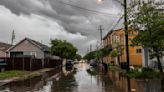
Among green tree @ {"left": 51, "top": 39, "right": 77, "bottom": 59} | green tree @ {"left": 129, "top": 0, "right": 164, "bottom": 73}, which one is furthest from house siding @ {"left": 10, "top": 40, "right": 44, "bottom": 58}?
green tree @ {"left": 129, "top": 0, "right": 164, "bottom": 73}

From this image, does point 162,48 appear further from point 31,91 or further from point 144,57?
point 144,57

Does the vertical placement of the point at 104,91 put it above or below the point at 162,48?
below

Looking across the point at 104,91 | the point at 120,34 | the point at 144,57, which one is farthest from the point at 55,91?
the point at 120,34

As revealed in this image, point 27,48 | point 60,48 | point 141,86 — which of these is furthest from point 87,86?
point 60,48

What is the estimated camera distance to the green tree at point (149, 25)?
23.5 metres

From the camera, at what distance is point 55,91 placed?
730 inches

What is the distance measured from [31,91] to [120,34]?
160ft

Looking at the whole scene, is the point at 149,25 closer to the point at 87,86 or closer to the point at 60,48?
the point at 87,86

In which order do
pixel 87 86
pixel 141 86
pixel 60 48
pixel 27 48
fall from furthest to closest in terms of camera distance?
1. pixel 60 48
2. pixel 27 48
3. pixel 87 86
4. pixel 141 86

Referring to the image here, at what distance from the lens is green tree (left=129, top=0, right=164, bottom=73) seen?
2355cm

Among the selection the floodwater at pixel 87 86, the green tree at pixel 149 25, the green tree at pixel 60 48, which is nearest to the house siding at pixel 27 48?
the green tree at pixel 60 48

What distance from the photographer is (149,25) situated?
78.7 ft

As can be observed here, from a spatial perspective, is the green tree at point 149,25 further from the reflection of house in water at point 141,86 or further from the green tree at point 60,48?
the green tree at point 60,48

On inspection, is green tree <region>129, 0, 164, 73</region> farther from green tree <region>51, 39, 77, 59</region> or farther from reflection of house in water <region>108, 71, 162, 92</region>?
green tree <region>51, 39, 77, 59</region>
